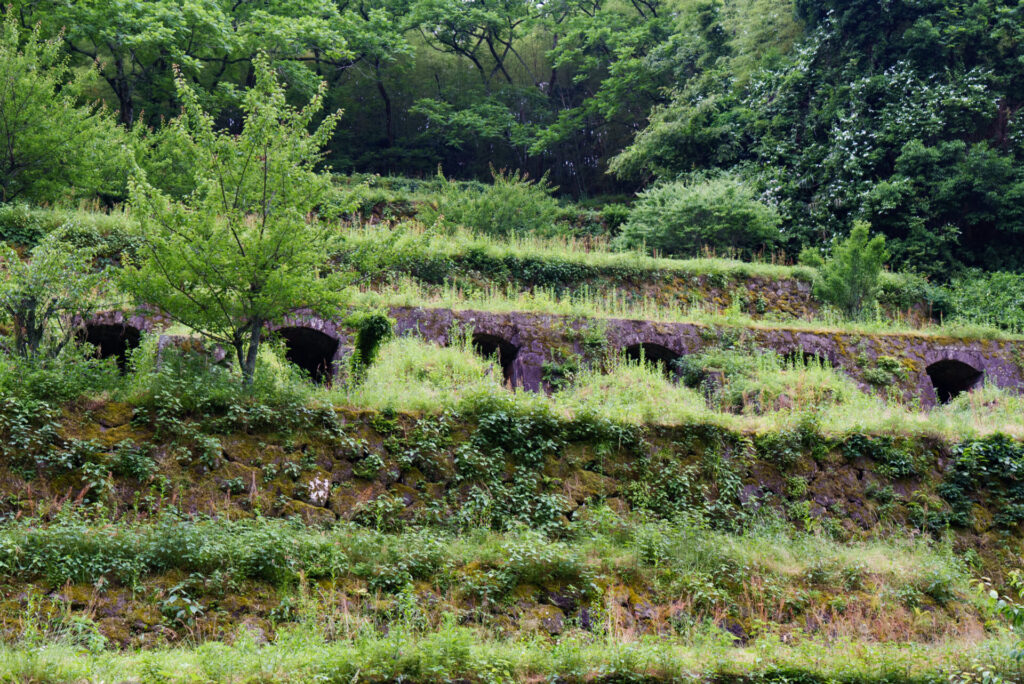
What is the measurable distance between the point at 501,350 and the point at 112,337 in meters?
6.11

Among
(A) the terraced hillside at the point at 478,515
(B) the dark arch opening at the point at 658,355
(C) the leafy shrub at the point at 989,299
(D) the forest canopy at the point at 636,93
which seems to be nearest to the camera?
(A) the terraced hillside at the point at 478,515

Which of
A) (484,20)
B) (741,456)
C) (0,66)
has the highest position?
(484,20)

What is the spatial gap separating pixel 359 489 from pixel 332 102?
930 inches

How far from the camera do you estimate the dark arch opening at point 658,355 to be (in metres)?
13.2

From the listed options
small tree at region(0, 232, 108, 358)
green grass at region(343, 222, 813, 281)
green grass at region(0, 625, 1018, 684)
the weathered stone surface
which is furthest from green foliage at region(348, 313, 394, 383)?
green grass at region(343, 222, 813, 281)

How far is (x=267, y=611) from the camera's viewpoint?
641 centimetres

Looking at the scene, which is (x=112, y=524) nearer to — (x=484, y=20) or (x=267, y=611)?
(x=267, y=611)

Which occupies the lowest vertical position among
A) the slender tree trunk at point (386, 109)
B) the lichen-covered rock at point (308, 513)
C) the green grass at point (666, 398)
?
the lichen-covered rock at point (308, 513)

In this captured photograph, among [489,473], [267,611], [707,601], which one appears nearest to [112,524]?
[267,611]

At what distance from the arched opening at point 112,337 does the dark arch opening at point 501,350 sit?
512 cm

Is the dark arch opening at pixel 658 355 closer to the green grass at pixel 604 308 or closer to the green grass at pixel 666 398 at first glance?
the green grass at pixel 666 398

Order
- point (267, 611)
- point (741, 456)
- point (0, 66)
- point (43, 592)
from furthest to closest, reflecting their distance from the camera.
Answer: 1. point (0, 66)
2. point (741, 456)
3. point (267, 611)
4. point (43, 592)

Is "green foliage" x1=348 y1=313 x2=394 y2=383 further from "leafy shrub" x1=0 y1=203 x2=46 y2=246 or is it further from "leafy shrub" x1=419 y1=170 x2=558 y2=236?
"leafy shrub" x1=419 y1=170 x2=558 y2=236

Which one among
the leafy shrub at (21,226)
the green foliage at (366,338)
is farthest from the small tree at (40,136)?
the green foliage at (366,338)
